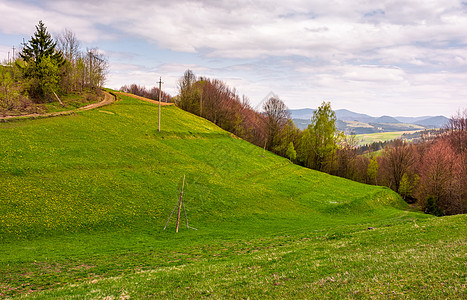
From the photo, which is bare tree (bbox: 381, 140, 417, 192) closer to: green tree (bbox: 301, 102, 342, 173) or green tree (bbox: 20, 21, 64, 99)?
green tree (bbox: 301, 102, 342, 173)

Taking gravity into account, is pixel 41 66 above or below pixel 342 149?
Answer: above

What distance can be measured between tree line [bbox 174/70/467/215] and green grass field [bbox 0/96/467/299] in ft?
36.5

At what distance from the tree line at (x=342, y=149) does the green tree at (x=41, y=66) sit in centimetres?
5697

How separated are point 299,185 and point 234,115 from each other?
62734 mm

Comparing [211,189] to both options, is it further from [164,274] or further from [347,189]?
[347,189]

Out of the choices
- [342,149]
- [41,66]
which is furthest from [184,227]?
[342,149]

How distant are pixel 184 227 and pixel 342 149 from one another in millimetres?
90989

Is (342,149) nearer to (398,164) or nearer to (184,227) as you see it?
(398,164)

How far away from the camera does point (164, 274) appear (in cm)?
1672

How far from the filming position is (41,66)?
7400 centimetres

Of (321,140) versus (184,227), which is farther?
(321,140)

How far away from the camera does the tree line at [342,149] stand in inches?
2581

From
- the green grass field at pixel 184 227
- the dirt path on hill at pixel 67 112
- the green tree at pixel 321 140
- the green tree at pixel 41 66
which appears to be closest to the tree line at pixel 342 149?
the green tree at pixel 321 140

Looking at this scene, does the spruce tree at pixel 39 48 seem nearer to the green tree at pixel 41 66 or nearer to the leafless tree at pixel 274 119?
the green tree at pixel 41 66
